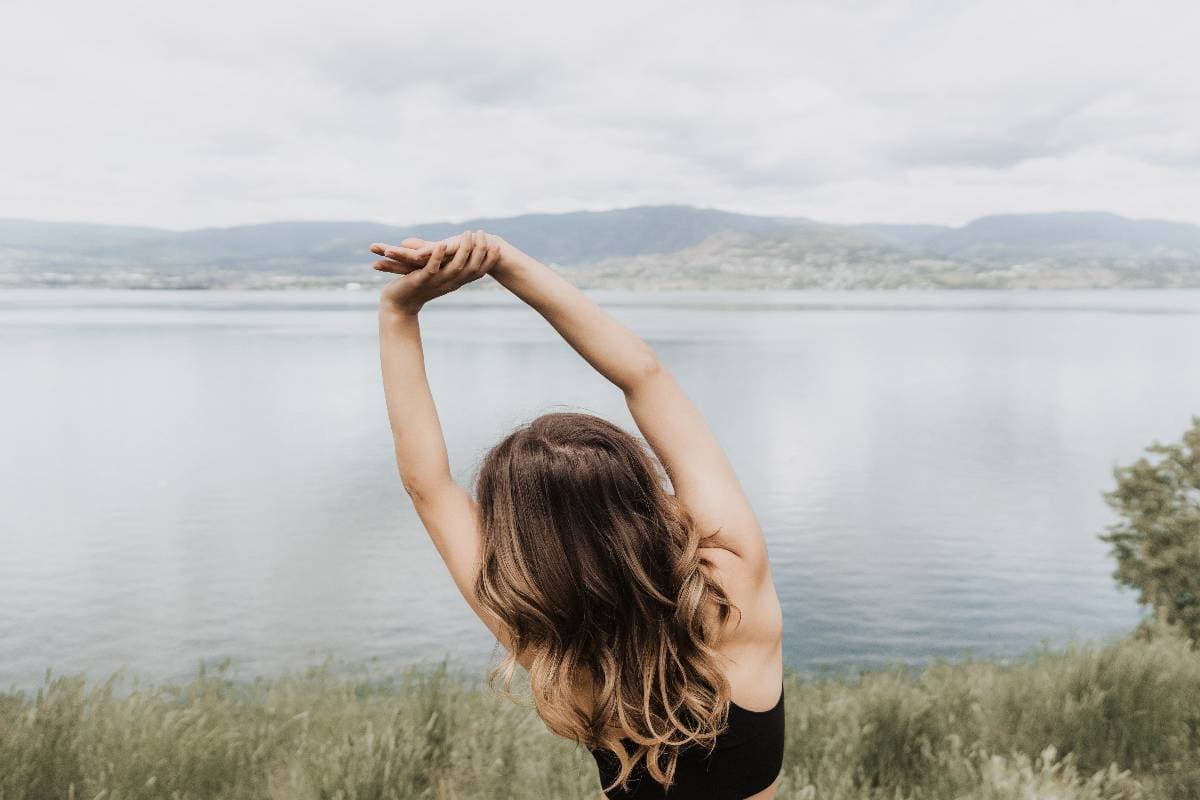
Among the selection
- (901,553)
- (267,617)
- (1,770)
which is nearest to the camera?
(1,770)

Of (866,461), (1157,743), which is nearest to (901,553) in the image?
(866,461)

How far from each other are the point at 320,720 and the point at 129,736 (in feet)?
3.76

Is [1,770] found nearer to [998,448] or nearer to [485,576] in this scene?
[485,576]

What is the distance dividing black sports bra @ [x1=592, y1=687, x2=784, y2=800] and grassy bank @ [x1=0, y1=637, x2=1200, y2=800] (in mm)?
2182

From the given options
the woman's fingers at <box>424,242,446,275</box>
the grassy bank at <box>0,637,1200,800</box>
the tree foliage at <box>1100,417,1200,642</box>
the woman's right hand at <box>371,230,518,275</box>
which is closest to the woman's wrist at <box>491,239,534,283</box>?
the woman's right hand at <box>371,230,518,275</box>

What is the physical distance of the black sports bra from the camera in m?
1.88

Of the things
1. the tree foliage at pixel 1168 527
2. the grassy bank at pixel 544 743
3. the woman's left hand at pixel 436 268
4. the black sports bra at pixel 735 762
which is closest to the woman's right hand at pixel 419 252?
the woman's left hand at pixel 436 268

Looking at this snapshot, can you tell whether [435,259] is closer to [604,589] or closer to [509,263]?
[509,263]

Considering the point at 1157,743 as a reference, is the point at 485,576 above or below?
above

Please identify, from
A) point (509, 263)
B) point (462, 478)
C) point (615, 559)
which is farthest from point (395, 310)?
point (462, 478)

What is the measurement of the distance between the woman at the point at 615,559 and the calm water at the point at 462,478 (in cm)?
42

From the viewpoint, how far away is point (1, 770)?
4.30 m

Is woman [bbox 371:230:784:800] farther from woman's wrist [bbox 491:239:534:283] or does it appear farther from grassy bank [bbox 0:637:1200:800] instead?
grassy bank [bbox 0:637:1200:800]

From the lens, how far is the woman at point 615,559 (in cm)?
179
